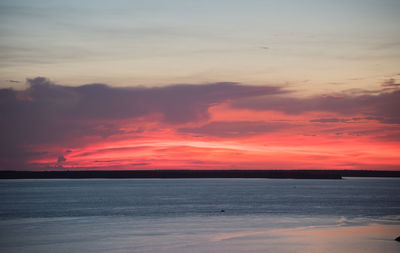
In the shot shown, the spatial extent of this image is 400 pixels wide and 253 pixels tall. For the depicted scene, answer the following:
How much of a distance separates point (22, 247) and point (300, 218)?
29.3 m

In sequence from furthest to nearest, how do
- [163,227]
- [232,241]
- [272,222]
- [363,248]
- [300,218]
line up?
1. [300,218]
2. [272,222]
3. [163,227]
4. [232,241]
5. [363,248]

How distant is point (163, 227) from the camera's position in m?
43.2

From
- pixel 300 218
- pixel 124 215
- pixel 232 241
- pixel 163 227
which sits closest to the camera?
pixel 232 241

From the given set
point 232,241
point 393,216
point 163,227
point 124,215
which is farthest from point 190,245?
point 393,216

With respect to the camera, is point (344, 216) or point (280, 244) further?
point (344, 216)

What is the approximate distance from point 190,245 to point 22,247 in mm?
11462

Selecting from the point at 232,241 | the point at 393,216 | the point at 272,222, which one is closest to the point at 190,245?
the point at 232,241

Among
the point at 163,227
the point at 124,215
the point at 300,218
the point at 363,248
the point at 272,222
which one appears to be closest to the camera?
the point at 363,248

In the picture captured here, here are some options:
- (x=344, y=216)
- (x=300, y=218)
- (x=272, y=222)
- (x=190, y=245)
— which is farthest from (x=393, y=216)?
(x=190, y=245)

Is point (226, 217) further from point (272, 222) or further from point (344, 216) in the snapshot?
point (344, 216)

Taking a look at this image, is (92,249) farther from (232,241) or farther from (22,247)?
(232,241)

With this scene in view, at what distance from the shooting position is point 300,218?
51375mm

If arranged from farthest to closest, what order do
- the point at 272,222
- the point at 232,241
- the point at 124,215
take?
the point at 124,215, the point at 272,222, the point at 232,241

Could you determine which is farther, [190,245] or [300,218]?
[300,218]
